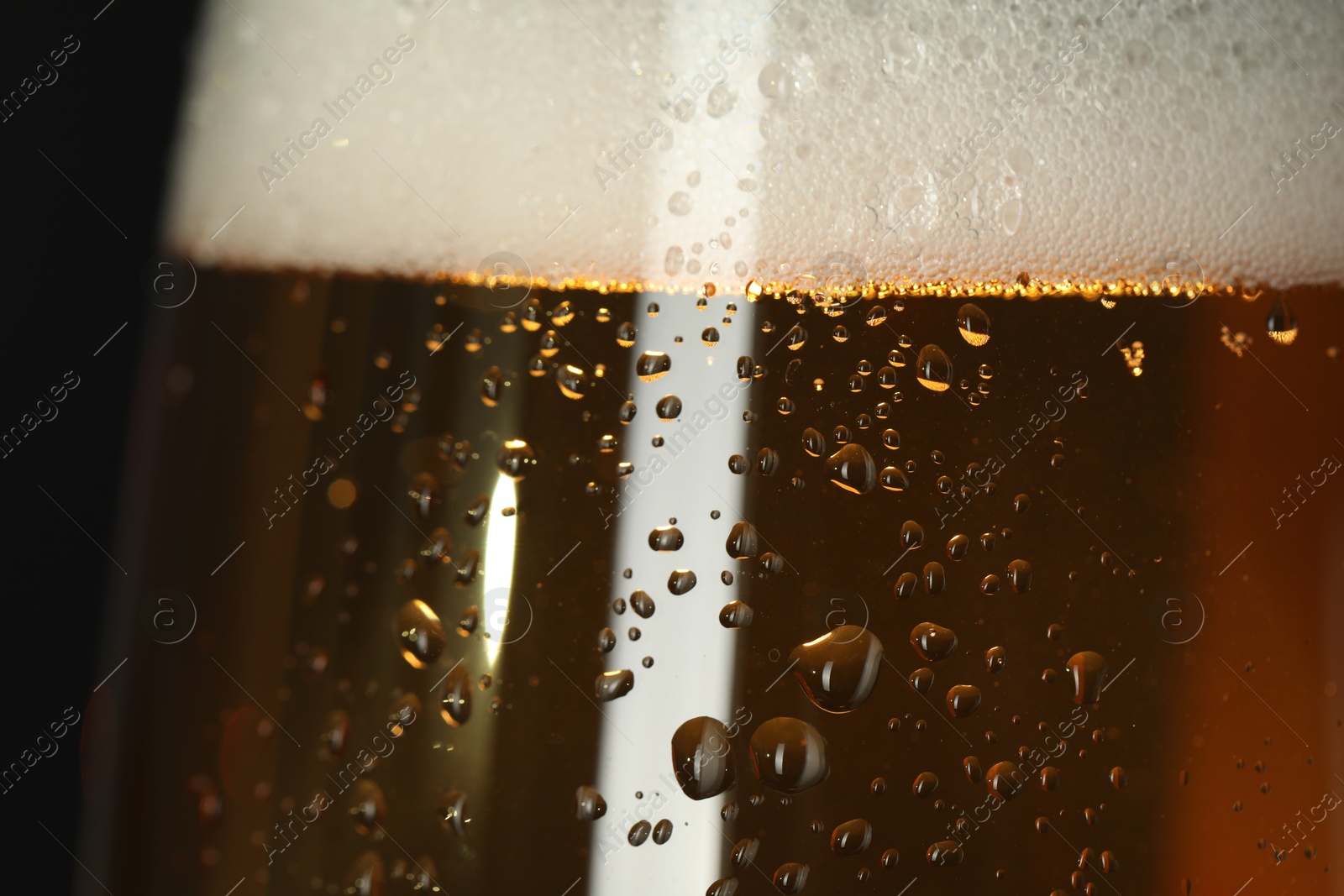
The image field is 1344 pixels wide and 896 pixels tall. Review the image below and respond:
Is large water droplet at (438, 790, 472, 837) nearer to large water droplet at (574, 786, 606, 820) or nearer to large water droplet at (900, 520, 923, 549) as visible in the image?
large water droplet at (574, 786, 606, 820)

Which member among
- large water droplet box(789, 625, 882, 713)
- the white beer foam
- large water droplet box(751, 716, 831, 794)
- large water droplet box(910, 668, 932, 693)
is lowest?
large water droplet box(751, 716, 831, 794)

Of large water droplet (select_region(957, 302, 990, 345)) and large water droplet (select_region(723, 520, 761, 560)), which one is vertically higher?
large water droplet (select_region(957, 302, 990, 345))

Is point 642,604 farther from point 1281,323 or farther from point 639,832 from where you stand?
point 1281,323

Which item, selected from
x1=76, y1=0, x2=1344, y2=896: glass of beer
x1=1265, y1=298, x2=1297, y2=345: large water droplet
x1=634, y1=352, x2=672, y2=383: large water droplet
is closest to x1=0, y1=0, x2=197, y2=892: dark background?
x1=76, y1=0, x2=1344, y2=896: glass of beer

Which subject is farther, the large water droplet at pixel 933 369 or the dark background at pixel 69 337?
the dark background at pixel 69 337

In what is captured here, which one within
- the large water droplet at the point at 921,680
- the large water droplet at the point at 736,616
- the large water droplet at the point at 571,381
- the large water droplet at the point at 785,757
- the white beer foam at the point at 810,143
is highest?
the white beer foam at the point at 810,143

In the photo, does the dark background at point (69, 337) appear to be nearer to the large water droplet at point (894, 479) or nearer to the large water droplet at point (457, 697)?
the large water droplet at point (457, 697)

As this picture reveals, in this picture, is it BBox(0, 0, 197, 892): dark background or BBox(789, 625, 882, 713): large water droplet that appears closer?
BBox(789, 625, 882, 713): large water droplet

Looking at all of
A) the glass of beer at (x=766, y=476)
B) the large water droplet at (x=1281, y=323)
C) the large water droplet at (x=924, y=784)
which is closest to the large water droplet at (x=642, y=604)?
the glass of beer at (x=766, y=476)
